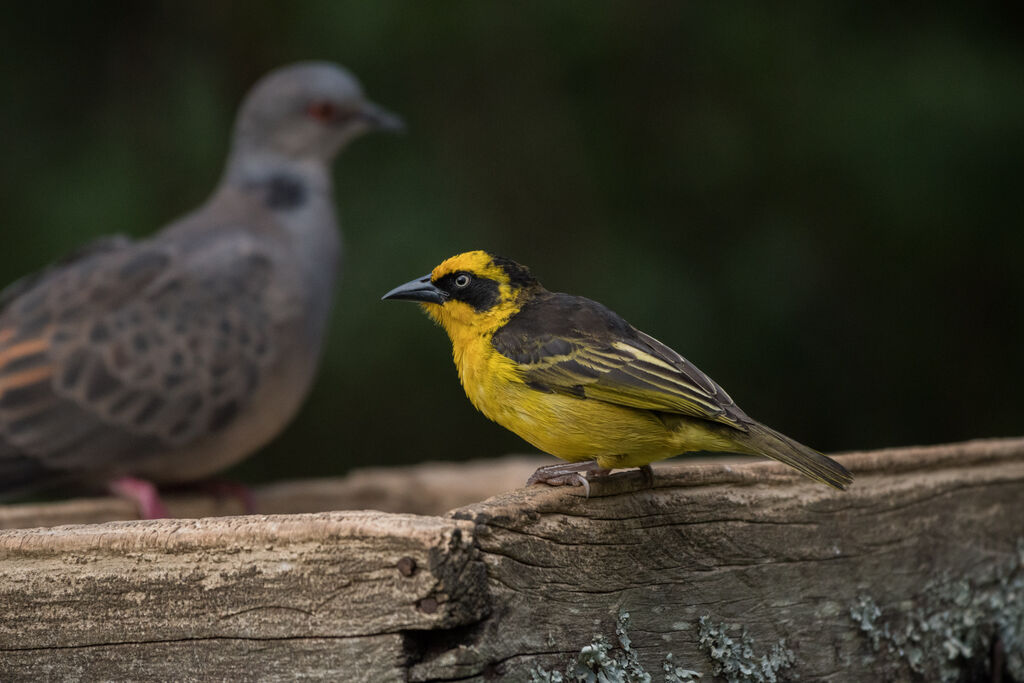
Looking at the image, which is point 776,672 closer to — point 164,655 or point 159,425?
point 164,655

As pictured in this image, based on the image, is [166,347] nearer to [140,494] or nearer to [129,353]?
[129,353]

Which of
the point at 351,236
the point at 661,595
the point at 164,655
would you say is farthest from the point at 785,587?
the point at 351,236

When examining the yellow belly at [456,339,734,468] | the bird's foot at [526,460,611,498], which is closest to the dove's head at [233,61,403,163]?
the yellow belly at [456,339,734,468]

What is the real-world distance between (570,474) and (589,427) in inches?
3.8

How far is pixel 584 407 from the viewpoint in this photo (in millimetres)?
2326

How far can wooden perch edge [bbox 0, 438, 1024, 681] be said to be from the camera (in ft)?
6.11

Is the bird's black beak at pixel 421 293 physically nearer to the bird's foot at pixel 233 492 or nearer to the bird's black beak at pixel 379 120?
the bird's foot at pixel 233 492

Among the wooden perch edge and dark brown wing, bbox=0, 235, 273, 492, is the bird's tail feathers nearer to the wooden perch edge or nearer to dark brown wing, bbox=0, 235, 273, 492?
the wooden perch edge

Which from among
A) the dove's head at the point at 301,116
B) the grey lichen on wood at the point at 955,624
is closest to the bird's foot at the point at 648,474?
the grey lichen on wood at the point at 955,624

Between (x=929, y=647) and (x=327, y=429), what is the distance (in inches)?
149

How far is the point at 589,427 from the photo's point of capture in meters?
2.31

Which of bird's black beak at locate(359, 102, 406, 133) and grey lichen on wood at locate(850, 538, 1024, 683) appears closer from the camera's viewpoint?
grey lichen on wood at locate(850, 538, 1024, 683)

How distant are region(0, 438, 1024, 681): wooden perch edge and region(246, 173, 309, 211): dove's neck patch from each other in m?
2.39

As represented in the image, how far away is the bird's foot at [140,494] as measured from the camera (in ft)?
12.2
